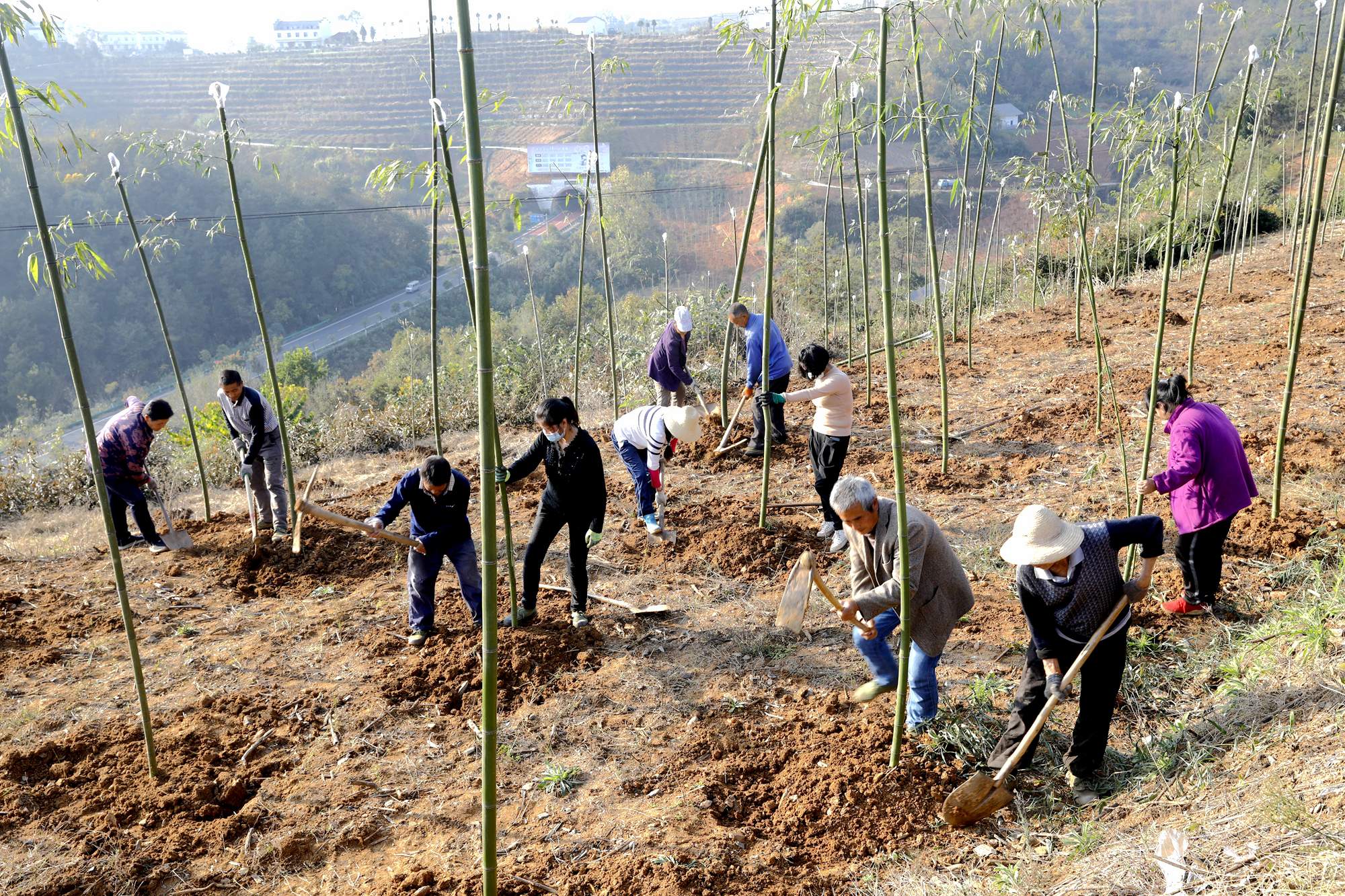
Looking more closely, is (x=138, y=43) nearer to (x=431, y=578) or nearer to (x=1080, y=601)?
(x=431, y=578)

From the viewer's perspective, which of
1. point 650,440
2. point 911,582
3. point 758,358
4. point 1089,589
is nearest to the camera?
point 1089,589

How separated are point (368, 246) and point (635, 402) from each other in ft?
100

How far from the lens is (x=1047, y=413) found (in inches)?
305

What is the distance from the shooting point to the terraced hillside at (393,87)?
143ft

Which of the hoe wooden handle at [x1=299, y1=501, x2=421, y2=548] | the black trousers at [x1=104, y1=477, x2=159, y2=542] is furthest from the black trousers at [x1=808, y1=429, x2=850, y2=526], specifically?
the black trousers at [x1=104, y1=477, x2=159, y2=542]

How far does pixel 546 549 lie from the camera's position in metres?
4.90

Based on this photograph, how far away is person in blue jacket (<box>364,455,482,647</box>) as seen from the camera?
4.45 meters

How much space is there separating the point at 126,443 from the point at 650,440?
151 inches

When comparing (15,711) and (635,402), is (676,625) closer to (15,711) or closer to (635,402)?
(15,711)

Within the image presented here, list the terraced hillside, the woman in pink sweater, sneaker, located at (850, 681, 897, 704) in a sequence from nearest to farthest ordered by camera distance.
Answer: sneaker, located at (850, 681, 897, 704)
the woman in pink sweater
the terraced hillside

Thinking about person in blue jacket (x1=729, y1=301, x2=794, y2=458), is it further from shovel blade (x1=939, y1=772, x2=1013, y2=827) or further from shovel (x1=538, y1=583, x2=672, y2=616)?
shovel blade (x1=939, y1=772, x2=1013, y2=827)

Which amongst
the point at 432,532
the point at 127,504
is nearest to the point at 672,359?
the point at 432,532

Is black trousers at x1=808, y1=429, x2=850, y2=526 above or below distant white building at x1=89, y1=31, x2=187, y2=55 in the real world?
below

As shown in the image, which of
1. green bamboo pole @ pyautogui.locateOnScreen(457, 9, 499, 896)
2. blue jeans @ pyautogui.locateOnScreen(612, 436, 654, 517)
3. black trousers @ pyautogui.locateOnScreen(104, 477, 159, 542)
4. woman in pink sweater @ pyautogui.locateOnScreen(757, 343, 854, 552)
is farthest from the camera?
black trousers @ pyautogui.locateOnScreen(104, 477, 159, 542)
